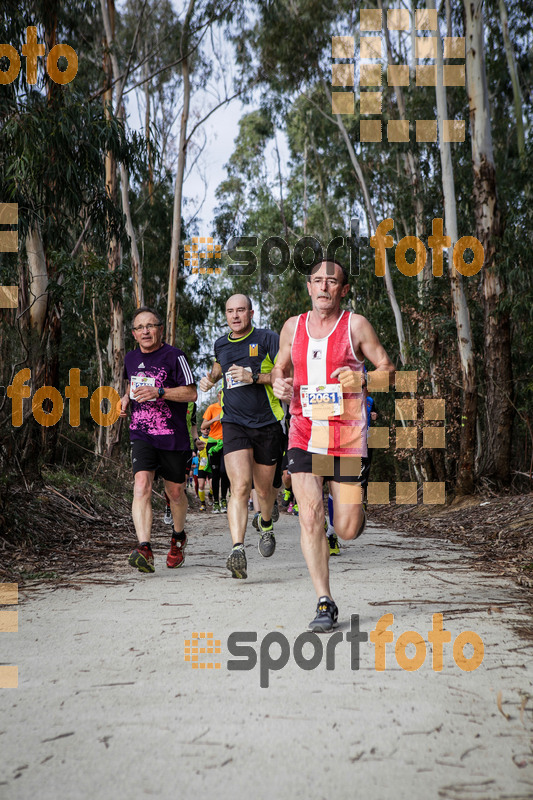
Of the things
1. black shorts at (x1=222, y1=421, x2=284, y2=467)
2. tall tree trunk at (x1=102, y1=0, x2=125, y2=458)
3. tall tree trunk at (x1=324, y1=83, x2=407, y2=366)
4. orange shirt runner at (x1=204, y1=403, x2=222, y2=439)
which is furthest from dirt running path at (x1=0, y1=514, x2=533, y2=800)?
tall tree trunk at (x1=324, y1=83, x2=407, y2=366)

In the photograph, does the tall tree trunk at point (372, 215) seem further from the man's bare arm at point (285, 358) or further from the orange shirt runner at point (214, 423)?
the man's bare arm at point (285, 358)

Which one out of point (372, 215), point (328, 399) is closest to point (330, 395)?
point (328, 399)

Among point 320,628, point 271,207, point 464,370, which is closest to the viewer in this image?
point 320,628

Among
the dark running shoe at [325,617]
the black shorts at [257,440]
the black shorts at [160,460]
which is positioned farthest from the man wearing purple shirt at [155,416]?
the dark running shoe at [325,617]

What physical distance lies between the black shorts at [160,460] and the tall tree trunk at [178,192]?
1488cm

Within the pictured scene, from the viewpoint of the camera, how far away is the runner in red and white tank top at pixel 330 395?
4.38m

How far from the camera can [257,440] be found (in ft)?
20.5

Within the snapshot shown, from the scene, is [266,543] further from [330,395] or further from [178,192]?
[178,192]

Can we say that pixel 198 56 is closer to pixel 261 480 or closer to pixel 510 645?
pixel 261 480

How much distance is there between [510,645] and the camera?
353cm

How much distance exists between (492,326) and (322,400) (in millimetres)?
8775

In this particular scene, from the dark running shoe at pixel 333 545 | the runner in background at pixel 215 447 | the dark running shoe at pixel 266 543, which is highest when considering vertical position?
the runner in background at pixel 215 447

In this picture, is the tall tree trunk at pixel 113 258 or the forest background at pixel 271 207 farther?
the tall tree trunk at pixel 113 258

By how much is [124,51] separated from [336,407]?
1857cm
